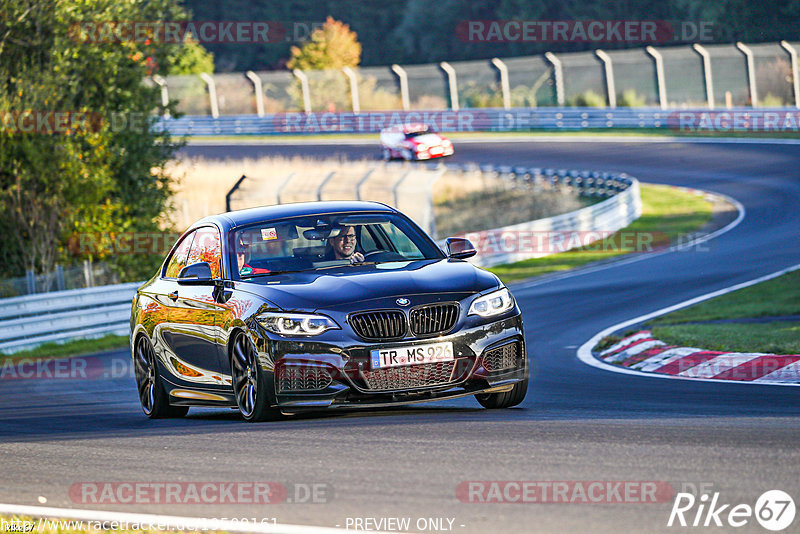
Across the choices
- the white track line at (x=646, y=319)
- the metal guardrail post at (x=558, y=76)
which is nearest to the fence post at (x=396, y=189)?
the white track line at (x=646, y=319)

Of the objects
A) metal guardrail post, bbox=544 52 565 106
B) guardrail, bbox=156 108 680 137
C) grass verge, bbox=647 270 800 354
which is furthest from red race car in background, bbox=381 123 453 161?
grass verge, bbox=647 270 800 354

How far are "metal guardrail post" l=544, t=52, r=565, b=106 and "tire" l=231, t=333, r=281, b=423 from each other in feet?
156

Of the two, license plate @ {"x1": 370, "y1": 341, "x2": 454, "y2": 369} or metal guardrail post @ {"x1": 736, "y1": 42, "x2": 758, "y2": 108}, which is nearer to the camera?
license plate @ {"x1": 370, "y1": 341, "x2": 454, "y2": 369}

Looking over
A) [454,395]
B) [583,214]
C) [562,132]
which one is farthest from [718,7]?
[454,395]

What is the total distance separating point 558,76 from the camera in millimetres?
55219

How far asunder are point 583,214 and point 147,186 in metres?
10.3

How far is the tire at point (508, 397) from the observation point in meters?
8.84

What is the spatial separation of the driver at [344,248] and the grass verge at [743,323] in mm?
4486

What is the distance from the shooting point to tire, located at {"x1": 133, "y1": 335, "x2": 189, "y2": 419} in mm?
10273

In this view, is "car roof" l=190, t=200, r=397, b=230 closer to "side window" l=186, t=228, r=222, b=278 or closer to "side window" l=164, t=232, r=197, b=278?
"side window" l=186, t=228, r=222, b=278

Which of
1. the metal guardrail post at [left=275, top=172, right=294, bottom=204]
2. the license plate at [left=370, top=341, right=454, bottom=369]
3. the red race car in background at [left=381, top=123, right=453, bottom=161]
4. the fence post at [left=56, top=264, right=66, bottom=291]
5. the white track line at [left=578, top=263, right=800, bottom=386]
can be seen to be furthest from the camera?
the red race car in background at [left=381, top=123, right=453, bottom=161]

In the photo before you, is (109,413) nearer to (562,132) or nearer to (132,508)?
(132,508)

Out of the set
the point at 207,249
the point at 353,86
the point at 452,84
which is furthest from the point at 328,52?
the point at 207,249

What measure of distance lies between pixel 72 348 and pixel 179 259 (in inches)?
367
